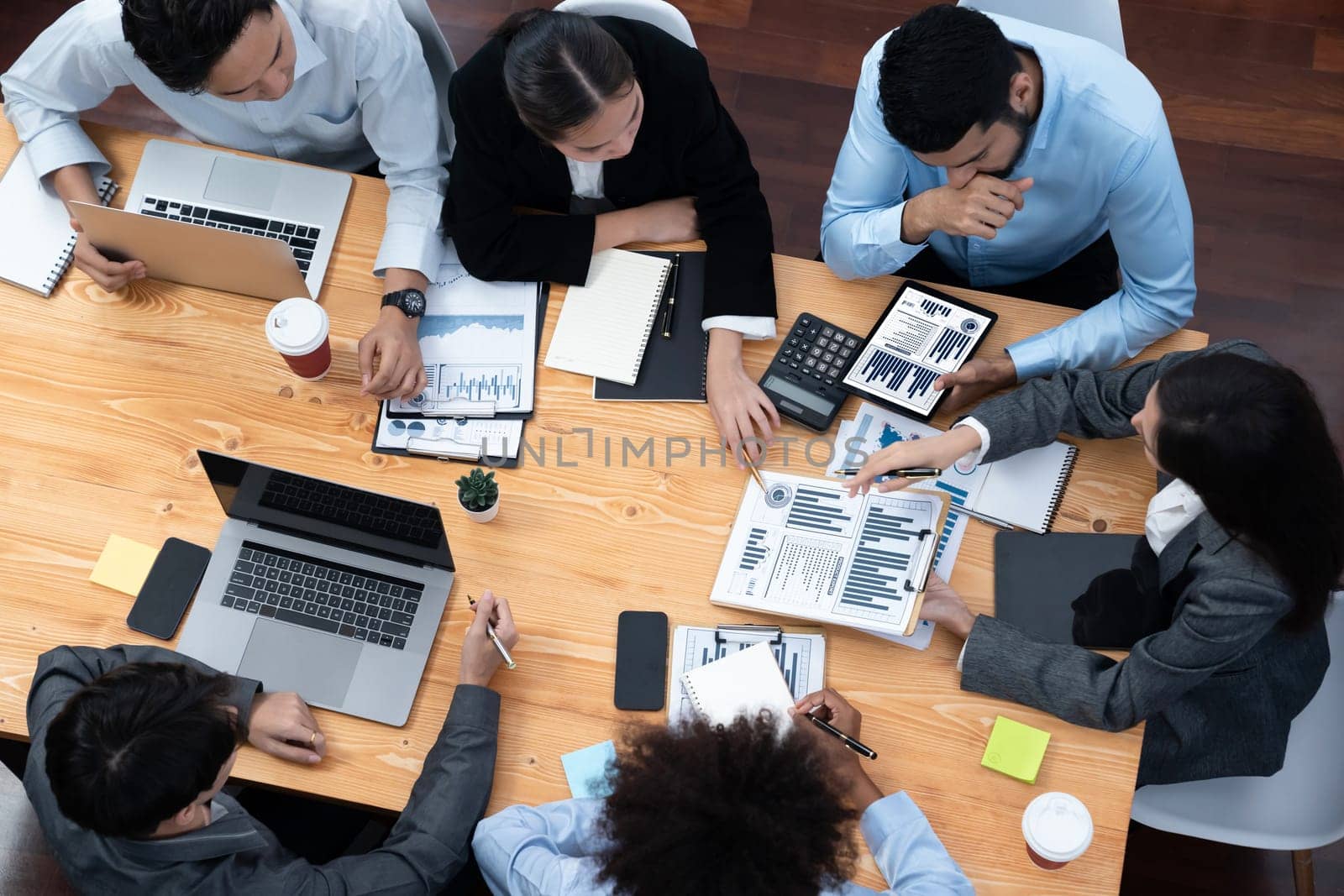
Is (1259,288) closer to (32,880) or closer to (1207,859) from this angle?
(1207,859)

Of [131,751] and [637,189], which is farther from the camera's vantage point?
[637,189]

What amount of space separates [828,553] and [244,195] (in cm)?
114

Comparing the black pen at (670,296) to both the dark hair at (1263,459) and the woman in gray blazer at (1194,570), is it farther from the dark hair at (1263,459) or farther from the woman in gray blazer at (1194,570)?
the dark hair at (1263,459)

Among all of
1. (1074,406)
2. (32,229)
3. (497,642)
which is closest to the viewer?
(497,642)

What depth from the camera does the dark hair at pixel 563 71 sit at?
1.48 metres

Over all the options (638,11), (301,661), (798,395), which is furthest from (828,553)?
(638,11)

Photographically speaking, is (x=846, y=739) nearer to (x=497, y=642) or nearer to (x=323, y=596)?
(x=497, y=642)

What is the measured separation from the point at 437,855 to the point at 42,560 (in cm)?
75

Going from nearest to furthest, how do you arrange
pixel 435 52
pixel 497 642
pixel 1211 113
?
1. pixel 497 642
2. pixel 435 52
3. pixel 1211 113

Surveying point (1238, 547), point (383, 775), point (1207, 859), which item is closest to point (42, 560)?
point (383, 775)

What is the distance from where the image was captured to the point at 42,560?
1.61 meters

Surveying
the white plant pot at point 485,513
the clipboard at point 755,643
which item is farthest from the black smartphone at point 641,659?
the white plant pot at point 485,513

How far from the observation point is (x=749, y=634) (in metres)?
1.55

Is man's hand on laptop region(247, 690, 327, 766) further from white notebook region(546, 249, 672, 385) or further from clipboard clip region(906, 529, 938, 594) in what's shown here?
clipboard clip region(906, 529, 938, 594)
